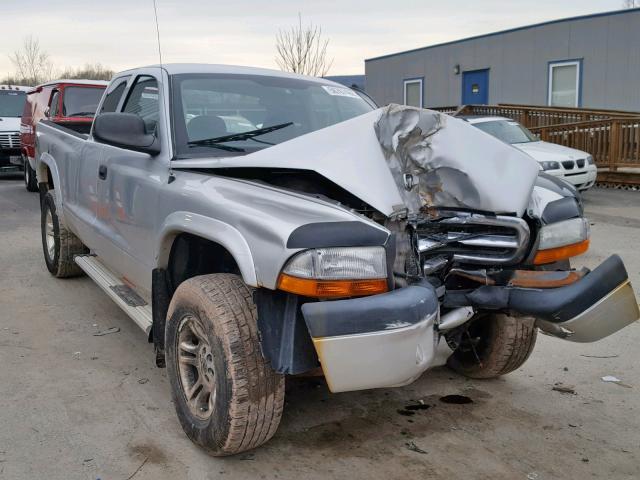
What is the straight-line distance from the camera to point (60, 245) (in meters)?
6.48

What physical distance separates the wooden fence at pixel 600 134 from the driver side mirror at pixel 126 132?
1121 cm

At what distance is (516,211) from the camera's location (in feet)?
10.8

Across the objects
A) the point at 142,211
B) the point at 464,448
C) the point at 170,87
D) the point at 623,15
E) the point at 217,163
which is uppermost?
the point at 623,15

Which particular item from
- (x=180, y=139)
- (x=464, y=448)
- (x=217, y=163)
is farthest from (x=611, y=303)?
(x=180, y=139)

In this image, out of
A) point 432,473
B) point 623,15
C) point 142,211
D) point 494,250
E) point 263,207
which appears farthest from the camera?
point 623,15

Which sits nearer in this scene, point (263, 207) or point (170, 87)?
point (263, 207)

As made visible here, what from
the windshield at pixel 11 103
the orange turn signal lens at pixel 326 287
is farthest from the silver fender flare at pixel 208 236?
the windshield at pixel 11 103

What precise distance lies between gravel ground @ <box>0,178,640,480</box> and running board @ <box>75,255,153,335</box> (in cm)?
44

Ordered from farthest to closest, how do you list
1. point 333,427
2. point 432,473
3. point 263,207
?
point 333,427, point 432,473, point 263,207

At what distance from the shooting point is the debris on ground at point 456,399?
4.04m

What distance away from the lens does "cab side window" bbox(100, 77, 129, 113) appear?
17.0 ft

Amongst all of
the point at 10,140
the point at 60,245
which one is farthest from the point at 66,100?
the point at 60,245

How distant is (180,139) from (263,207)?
1.15 metres

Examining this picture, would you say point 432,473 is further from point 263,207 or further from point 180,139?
point 180,139
